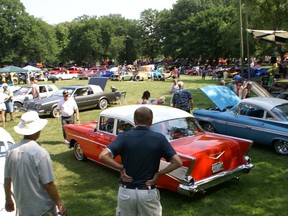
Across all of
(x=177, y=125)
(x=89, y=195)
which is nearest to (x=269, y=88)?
(x=177, y=125)

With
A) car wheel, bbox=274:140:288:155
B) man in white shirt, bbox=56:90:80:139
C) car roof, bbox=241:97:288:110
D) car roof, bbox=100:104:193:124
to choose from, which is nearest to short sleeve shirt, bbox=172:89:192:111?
car roof, bbox=241:97:288:110

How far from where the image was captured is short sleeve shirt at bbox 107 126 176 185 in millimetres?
3207

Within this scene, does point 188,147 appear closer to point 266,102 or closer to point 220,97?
point 266,102

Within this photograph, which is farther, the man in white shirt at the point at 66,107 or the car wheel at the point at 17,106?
the car wheel at the point at 17,106

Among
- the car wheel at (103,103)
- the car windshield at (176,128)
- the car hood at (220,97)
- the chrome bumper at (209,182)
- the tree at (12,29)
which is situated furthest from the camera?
the tree at (12,29)

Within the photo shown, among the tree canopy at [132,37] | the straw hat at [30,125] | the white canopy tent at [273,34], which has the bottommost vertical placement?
the straw hat at [30,125]

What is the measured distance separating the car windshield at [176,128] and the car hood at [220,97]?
3.37m

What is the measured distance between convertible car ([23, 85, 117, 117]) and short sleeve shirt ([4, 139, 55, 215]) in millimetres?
11925

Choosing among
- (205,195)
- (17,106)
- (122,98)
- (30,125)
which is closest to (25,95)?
(17,106)

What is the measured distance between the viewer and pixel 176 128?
632 cm

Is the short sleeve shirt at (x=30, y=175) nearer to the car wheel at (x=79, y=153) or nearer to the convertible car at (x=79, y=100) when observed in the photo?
the car wheel at (x=79, y=153)

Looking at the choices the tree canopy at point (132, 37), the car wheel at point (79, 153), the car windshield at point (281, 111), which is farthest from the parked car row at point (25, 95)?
the tree canopy at point (132, 37)

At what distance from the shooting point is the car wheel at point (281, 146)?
25.9ft

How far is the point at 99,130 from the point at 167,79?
28.1 metres
